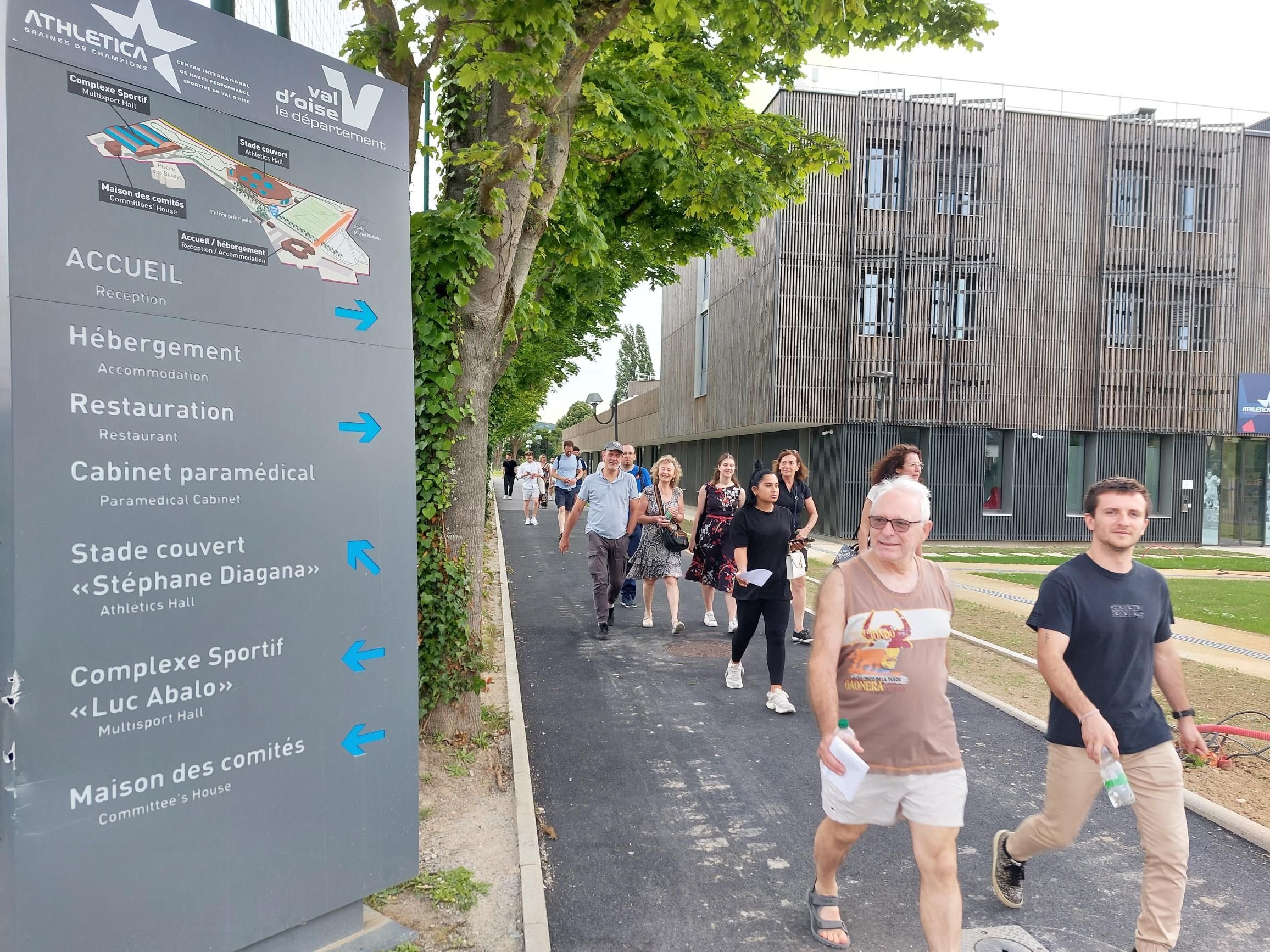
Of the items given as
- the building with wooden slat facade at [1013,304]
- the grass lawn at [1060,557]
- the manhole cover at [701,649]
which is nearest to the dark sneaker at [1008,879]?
the manhole cover at [701,649]

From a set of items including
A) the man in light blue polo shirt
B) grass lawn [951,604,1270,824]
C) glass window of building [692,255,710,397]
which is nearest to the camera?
grass lawn [951,604,1270,824]

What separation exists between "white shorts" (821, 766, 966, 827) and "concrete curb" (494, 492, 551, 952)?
1.27 meters

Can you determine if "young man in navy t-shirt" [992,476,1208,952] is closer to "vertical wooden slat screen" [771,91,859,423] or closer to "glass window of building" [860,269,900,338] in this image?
"vertical wooden slat screen" [771,91,859,423]

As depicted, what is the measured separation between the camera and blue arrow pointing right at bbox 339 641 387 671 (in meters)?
3.15

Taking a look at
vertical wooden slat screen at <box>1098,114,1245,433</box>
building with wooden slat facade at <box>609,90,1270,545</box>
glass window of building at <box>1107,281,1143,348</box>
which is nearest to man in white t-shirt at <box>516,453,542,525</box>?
building with wooden slat facade at <box>609,90,1270,545</box>

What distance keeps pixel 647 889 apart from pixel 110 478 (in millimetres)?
2796

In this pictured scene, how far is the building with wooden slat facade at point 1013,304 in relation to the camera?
23.5 meters

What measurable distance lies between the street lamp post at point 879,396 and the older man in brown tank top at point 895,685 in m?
20.9

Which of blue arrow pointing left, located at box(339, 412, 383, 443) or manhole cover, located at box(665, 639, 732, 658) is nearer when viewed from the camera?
blue arrow pointing left, located at box(339, 412, 383, 443)

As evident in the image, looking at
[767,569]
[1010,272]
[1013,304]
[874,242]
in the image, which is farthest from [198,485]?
[1010,272]

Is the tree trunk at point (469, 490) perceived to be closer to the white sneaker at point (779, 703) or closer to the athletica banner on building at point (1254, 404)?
the white sneaker at point (779, 703)

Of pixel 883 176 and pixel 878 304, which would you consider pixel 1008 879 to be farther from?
pixel 883 176

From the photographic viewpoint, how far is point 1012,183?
23.8 m

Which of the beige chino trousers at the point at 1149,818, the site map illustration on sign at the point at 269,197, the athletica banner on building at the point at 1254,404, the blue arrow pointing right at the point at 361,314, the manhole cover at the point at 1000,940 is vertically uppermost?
the athletica banner on building at the point at 1254,404
